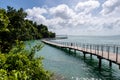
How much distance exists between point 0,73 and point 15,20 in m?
29.5

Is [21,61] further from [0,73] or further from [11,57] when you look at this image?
[0,73]

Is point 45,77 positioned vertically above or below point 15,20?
below

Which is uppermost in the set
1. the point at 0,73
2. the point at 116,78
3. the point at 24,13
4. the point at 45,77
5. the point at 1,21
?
the point at 24,13

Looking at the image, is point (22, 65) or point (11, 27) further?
point (11, 27)

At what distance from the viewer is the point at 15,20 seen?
3234cm

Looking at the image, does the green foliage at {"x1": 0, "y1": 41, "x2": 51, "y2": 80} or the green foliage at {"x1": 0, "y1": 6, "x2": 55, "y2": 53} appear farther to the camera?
the green foliage at {"x1": 0, "y1": 6, "x2": 55, "y2": 53}

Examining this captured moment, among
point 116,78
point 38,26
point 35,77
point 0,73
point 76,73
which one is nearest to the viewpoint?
point 0,73

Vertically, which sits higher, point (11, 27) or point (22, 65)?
point (11, 27)

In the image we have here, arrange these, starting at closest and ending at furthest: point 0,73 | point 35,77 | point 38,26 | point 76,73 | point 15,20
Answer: point 0,73, point 35,77, point 76,73, point 15,20, point 38,26

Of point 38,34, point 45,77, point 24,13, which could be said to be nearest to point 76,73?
point 45,77

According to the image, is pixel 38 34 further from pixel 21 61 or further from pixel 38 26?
pixel 21 61

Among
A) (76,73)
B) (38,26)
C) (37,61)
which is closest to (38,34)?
(38,26)

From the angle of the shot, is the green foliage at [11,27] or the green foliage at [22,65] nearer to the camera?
the green foliage at [22,65]

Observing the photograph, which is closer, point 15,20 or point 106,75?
point 106,75
